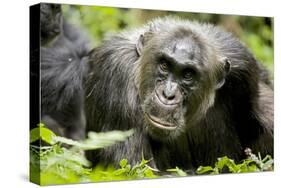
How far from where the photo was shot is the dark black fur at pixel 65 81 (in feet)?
18.8

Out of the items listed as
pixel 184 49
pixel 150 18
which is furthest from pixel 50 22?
pixel 184 49

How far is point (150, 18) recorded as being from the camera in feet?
18.5

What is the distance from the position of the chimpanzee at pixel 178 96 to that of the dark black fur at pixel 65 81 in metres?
0.41

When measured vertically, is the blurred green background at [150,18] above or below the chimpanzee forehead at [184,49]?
above

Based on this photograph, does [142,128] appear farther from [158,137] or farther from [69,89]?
[69,89]

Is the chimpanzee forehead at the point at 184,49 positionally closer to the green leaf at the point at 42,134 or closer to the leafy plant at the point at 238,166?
the leafy plant at the point at 238,166

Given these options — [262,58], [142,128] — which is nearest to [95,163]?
[142,128]

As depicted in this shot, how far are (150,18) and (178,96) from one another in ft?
3.43

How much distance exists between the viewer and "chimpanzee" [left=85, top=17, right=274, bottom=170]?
5.09m

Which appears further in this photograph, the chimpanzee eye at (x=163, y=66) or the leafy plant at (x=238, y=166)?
the leafy plant at (x=238, y=166)

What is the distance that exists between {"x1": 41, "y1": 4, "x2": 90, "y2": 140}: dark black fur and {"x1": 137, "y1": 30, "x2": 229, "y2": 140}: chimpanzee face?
2.93 ft

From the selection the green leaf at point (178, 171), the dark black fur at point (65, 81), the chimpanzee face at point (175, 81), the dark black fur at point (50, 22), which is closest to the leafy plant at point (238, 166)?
the green leaf at point (178, 171)

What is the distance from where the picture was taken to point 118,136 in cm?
227

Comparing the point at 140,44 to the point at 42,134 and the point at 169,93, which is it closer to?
the point at 169,93
